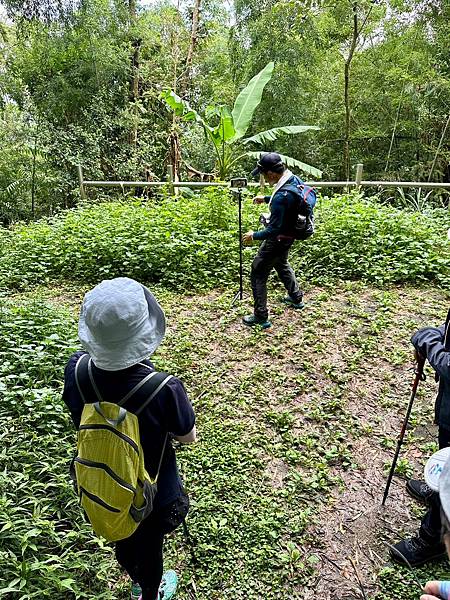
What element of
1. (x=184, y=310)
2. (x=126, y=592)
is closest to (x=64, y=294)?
(x=184, y=310)

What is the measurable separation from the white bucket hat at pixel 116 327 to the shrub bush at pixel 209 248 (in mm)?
3720

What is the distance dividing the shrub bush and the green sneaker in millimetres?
3416

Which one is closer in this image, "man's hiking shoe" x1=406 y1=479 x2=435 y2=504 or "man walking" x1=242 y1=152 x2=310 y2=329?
"man's hiking shoe" x1=406 y1=479 x2=435 y2=504

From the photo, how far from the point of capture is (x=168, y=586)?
194 cm

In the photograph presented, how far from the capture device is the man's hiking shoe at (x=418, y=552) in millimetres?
2008

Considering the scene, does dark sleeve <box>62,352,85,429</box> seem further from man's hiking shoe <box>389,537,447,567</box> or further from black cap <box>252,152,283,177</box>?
black cap <box>252,152,283,177</box>

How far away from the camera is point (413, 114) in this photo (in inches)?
401

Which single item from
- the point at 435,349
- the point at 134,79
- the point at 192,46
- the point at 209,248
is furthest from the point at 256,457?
the point at 192,46

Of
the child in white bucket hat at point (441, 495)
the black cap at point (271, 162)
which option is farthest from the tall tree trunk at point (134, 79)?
the child in white bucket hat at point (441, 495)

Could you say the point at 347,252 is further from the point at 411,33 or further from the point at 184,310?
the point at 411,33

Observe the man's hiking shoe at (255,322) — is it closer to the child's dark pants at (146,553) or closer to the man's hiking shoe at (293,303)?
the man's hiking shoe at (293,303)

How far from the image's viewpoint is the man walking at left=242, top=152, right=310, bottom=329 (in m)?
3.53

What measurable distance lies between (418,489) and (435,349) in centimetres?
100

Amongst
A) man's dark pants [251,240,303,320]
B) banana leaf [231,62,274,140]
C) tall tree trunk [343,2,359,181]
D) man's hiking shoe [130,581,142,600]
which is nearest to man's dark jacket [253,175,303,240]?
man's dark pants [251,240,303,320]
